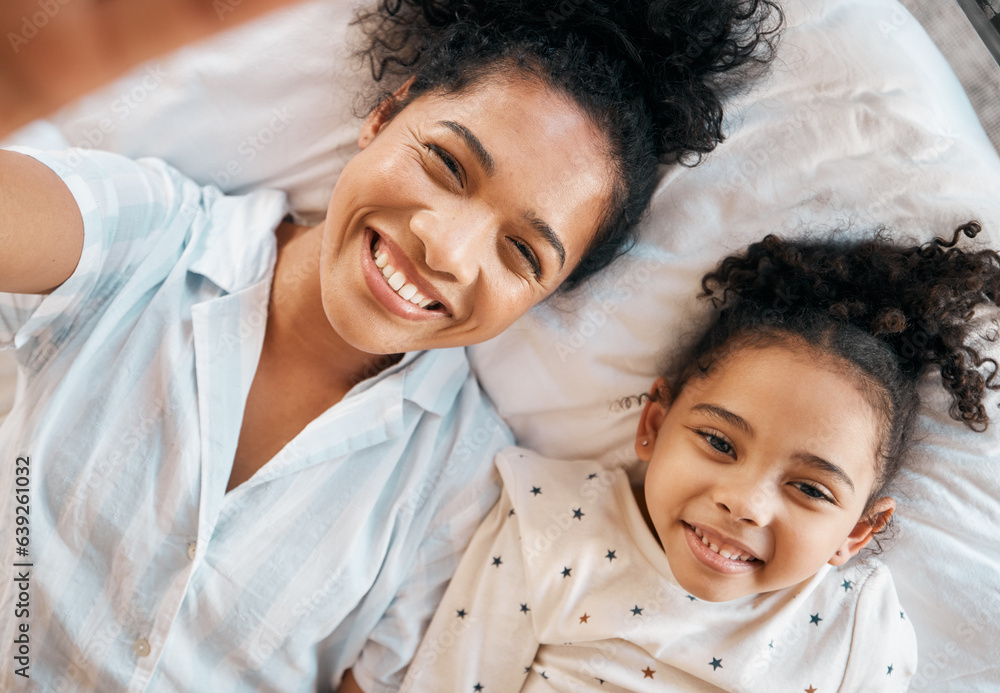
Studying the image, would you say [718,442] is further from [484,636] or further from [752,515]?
[484,636]

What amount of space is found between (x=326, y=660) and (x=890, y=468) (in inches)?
55.1

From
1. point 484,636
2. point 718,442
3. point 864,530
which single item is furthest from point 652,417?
point 484,636

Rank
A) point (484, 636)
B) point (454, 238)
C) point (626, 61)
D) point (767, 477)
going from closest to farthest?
point (454, 238)
point (767, 477)
point (626, 61)
point (484, 636)

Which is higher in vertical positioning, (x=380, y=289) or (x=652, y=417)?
(x=380, y=289)

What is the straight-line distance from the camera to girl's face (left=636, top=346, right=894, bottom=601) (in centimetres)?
145

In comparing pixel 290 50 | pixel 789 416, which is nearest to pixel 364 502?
pixel 789 416

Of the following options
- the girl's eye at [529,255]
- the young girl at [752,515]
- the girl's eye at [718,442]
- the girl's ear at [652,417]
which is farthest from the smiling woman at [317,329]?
the girl's eye at [718,442]

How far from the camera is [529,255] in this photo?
144 cm

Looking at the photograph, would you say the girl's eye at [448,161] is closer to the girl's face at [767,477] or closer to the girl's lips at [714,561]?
the girl's face at [767,477]

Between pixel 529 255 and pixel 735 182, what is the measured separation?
2.05ft

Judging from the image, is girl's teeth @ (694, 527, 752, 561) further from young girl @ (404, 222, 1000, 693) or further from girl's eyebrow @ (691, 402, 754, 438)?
girl's eyebrow @ (691, 402, 754, 438)

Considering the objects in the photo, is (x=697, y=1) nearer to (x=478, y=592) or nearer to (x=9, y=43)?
(x=478, y=592)

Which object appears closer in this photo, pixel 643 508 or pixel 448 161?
pixel 448 161

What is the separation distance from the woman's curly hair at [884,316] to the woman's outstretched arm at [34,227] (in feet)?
4.42
